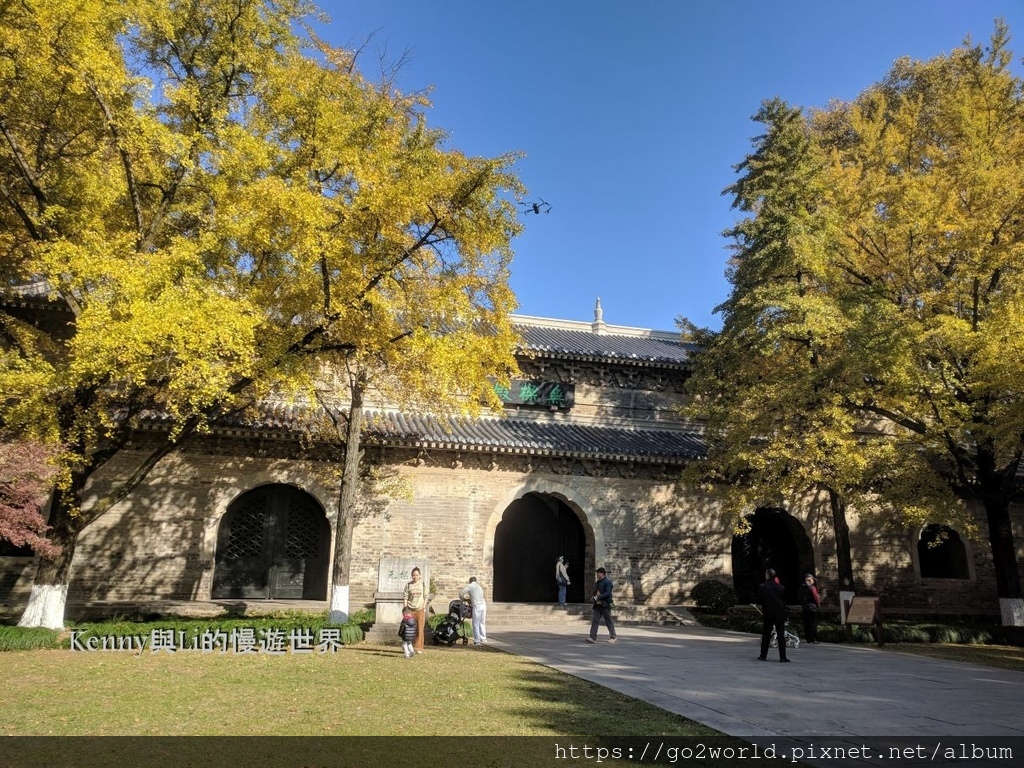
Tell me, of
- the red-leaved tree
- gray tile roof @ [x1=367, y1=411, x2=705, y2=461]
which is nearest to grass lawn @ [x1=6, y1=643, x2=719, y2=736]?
the red-leaved tree

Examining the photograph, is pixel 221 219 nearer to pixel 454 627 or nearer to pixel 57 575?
pixel 57 575

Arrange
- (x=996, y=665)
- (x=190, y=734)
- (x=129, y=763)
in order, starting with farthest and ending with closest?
(x=996, y=665), (x=190, y=734), (x=129, y=763)

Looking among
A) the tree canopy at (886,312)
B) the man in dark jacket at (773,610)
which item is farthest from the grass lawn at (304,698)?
the tree canopy at (886,312)

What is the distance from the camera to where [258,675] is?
24.8 ft

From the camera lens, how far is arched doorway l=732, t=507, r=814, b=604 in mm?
19438

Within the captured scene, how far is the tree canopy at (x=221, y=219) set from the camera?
9.02m

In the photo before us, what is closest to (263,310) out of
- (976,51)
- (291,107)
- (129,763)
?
(291,107)

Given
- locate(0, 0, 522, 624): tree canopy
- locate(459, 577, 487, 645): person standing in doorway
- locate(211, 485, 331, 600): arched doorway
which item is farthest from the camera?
locate(211, 485, 331, 600): arched doorway

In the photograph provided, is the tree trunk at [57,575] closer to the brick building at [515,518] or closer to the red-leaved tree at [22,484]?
the red-leaved tree at [22,484]

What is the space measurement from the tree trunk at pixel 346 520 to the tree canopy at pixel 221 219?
5.45ft

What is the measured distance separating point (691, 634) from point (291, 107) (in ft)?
43.0

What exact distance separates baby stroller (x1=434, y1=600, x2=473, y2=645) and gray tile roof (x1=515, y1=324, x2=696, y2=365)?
9.38m

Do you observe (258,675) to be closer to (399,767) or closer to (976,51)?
(399,767)

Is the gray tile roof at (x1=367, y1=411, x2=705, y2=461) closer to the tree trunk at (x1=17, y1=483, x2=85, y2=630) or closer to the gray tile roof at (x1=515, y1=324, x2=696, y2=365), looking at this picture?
the gray tile roof at (x1=515, y1=324, x2=696, y2=365)
